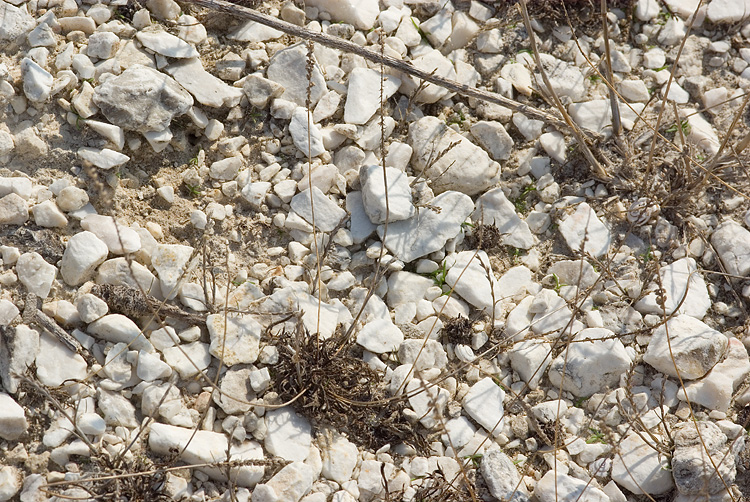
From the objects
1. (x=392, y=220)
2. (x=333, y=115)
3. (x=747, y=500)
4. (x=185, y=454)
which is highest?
(x=333, y=115)

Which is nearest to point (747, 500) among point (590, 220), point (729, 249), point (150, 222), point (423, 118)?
point (729, 249)

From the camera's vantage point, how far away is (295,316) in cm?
271

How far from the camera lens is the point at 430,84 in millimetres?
3436

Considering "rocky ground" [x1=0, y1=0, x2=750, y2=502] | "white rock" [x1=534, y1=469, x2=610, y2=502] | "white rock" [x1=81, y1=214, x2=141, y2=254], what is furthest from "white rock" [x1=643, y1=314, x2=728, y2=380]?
"white rock" [x1=81, y1=214, x2=141, y2=254]

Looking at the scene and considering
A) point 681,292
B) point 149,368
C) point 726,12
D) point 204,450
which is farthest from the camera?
point 726,12

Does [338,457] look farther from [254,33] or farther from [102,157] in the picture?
[254,33]

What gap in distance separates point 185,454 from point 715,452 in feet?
7.22

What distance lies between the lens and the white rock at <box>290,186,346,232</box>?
120 inches

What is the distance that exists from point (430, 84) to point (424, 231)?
86 centimetres

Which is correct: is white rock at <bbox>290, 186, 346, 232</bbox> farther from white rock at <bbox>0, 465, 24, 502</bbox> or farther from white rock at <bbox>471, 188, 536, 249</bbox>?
white rock at <bbox>0, 465, 24, 502</bbox>

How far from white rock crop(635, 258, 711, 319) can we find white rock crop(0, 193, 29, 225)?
285 centimetres

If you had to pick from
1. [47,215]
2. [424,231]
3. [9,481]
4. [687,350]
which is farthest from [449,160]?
[9,481]

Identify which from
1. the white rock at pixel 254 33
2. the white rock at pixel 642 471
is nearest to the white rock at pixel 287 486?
the white rock at pixel 642 471

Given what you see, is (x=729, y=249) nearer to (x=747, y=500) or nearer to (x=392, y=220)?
(x=747, y=500)
